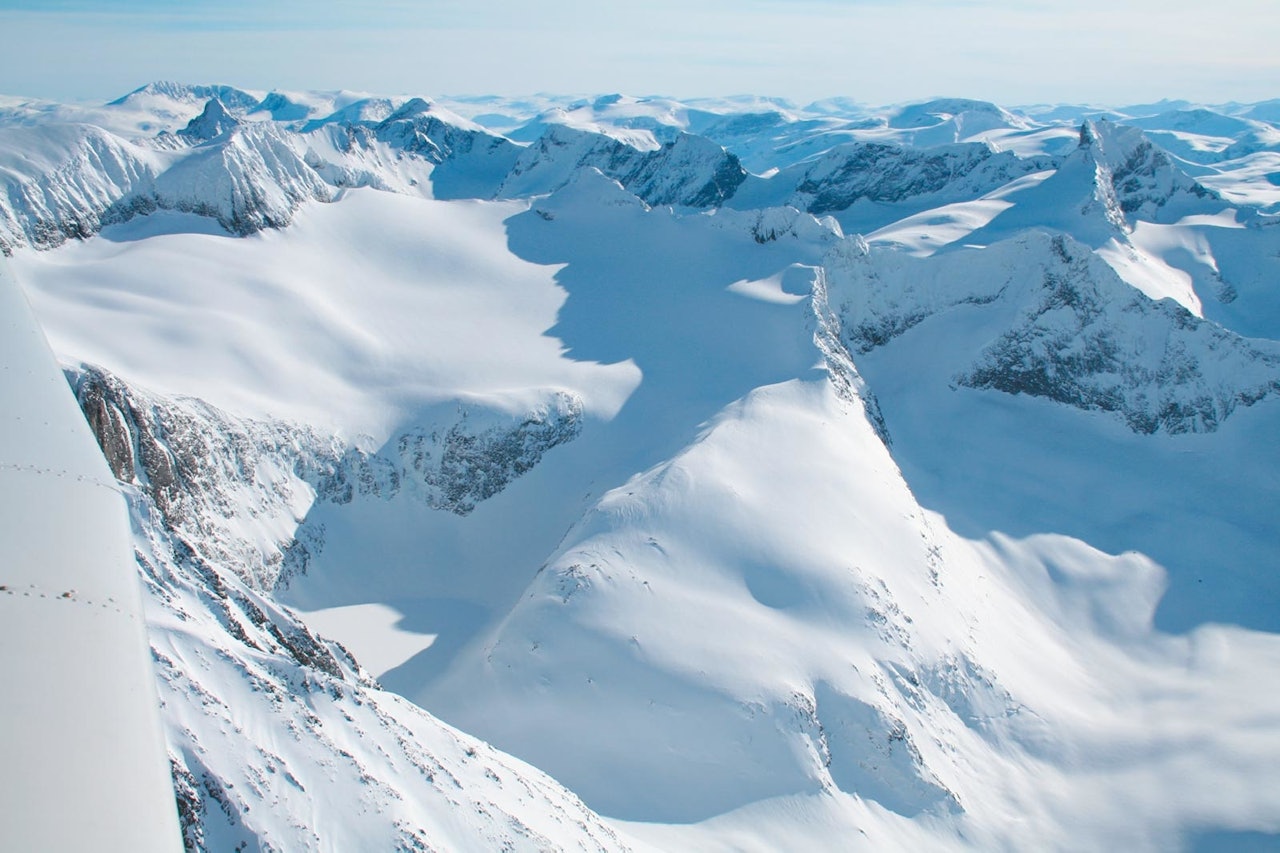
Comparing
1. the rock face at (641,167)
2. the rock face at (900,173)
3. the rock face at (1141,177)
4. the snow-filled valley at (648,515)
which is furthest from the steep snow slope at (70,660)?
the rock face at (641,167)

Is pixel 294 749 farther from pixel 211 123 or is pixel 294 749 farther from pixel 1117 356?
pixel 211 123

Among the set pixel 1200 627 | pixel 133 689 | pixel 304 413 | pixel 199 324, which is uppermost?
pixel 133 689

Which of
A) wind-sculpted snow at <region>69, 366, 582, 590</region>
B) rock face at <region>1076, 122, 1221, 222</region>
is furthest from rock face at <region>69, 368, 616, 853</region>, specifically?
rock face at <region>1076, 122, 1221, 222</region>

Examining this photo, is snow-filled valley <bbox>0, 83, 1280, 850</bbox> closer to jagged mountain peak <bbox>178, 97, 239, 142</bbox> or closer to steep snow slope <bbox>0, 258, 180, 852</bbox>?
A: steep snow slope <bbox>0, 258, 180, 852</bbox>

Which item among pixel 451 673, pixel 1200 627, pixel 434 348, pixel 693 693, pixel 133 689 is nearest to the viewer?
pixel 133 689

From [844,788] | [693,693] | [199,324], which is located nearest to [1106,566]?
[844,788]

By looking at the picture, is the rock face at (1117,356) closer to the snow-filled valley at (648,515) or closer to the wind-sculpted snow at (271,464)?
the snow-filled valley at (648,515)

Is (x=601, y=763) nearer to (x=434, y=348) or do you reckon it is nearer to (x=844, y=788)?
(x=844, y=788)
